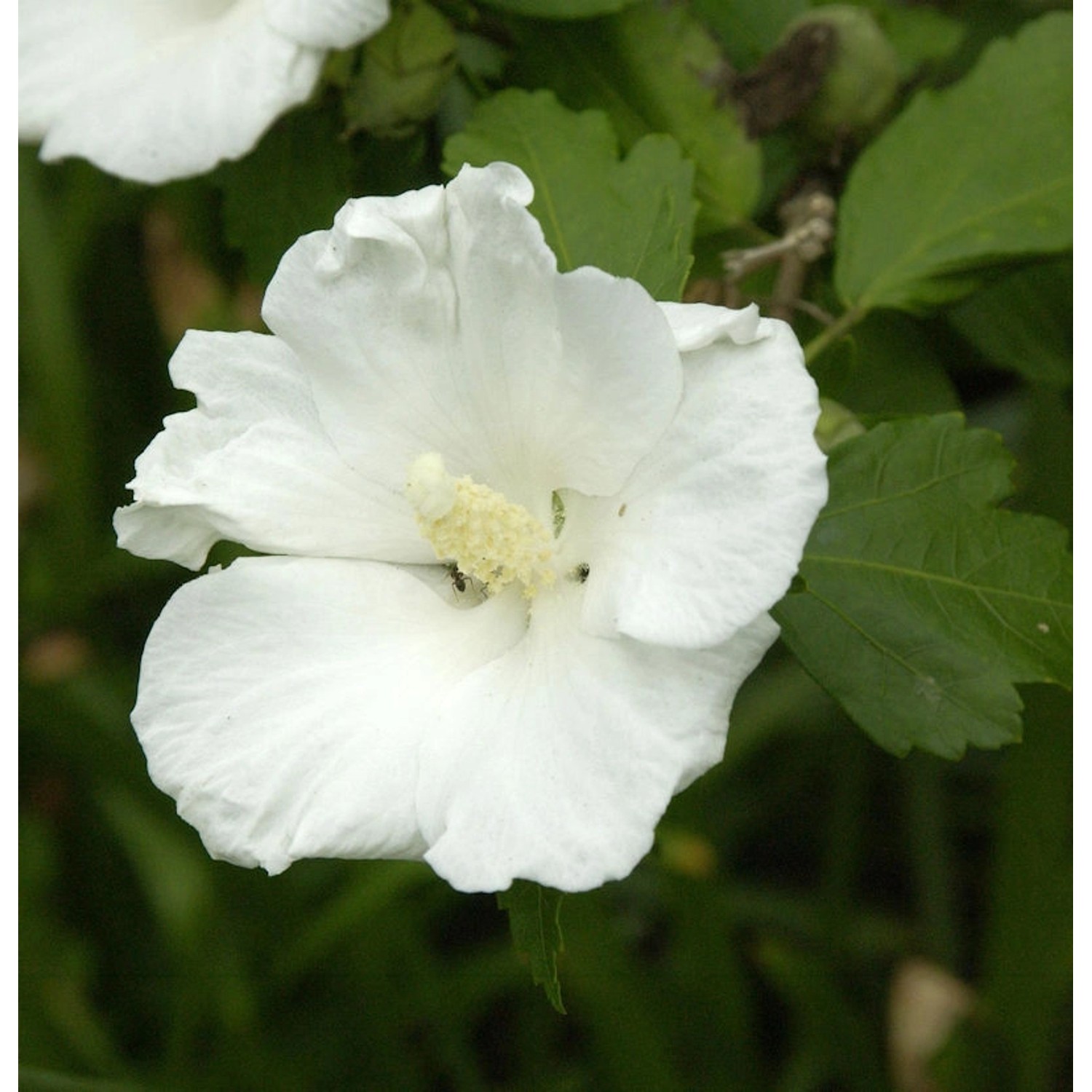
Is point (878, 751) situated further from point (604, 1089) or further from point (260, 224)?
point (260, 224)

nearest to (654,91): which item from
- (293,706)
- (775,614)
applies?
(775,614)

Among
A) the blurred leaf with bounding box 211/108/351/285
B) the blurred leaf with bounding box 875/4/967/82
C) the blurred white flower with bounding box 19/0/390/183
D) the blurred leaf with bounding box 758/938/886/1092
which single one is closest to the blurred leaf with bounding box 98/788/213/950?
the blurred leaf with bounding box 758/938/886/1092

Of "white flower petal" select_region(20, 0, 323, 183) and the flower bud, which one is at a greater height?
"white flower petal" select_region(20, 0, 323, 183)

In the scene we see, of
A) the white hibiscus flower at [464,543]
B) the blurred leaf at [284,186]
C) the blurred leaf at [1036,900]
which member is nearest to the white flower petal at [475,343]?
the white hibiscus flower at [464,543]

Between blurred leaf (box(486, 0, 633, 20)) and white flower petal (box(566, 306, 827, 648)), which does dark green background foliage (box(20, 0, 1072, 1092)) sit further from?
white flower petal (box(566, 306, 827, 648))

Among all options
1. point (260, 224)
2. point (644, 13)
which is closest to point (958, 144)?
point (644, 13)

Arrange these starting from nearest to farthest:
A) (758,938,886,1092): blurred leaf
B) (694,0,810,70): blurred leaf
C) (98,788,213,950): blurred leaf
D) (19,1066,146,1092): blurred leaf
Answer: (694,0,810,70): blurred leaf → (19,1066,146,1092): blurred leaf → (758,938,886,1092): blurred leaf → (98,788,213,950): blurred leaf
